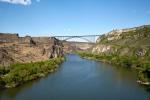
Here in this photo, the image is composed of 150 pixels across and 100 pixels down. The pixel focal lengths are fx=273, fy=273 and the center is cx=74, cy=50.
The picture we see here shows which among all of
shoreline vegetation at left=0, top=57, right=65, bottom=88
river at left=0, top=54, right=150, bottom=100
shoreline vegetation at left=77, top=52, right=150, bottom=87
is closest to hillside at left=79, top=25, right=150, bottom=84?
shoreline vegetation at left=77, top=52, right=150, bottom=87

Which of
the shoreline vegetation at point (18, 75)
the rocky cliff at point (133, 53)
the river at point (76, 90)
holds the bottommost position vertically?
the river at point (76, 90)

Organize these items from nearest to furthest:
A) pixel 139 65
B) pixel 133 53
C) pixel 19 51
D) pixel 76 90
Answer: pixel 76 90
pixel 139 65
pixel 19 51
pixel 133 53

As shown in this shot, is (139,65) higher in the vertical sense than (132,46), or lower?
lower

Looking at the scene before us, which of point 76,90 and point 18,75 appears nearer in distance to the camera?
point 76,90

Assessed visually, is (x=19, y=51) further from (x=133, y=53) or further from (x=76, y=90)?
(x=133, y=53)

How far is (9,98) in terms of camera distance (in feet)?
74.7

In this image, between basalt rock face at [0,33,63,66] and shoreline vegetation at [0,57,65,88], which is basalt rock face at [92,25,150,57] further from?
shoreline vegetation at [0,57,65,88]

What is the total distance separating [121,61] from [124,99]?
2845 cm

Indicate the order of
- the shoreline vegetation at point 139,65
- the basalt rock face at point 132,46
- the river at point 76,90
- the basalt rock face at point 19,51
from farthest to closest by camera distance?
the basalt rock face at point 132,46
the basalt rock face at point 19,51
the shoreline vegetation at point 139,65
the river at point 76,90

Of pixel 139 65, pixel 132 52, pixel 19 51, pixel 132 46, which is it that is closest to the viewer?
pixel 139 65

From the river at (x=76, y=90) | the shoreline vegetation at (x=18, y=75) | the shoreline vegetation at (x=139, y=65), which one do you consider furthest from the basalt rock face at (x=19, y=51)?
the shoreline vegetation at (x=139, y=65)

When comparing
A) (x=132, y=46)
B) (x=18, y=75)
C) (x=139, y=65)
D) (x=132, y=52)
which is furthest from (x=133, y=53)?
(x=18, y=75)

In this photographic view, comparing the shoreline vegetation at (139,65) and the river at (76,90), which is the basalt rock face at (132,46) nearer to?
the shoreline vegetation at (139,65)

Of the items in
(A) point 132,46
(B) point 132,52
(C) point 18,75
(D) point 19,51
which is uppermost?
(A) point 132,46
